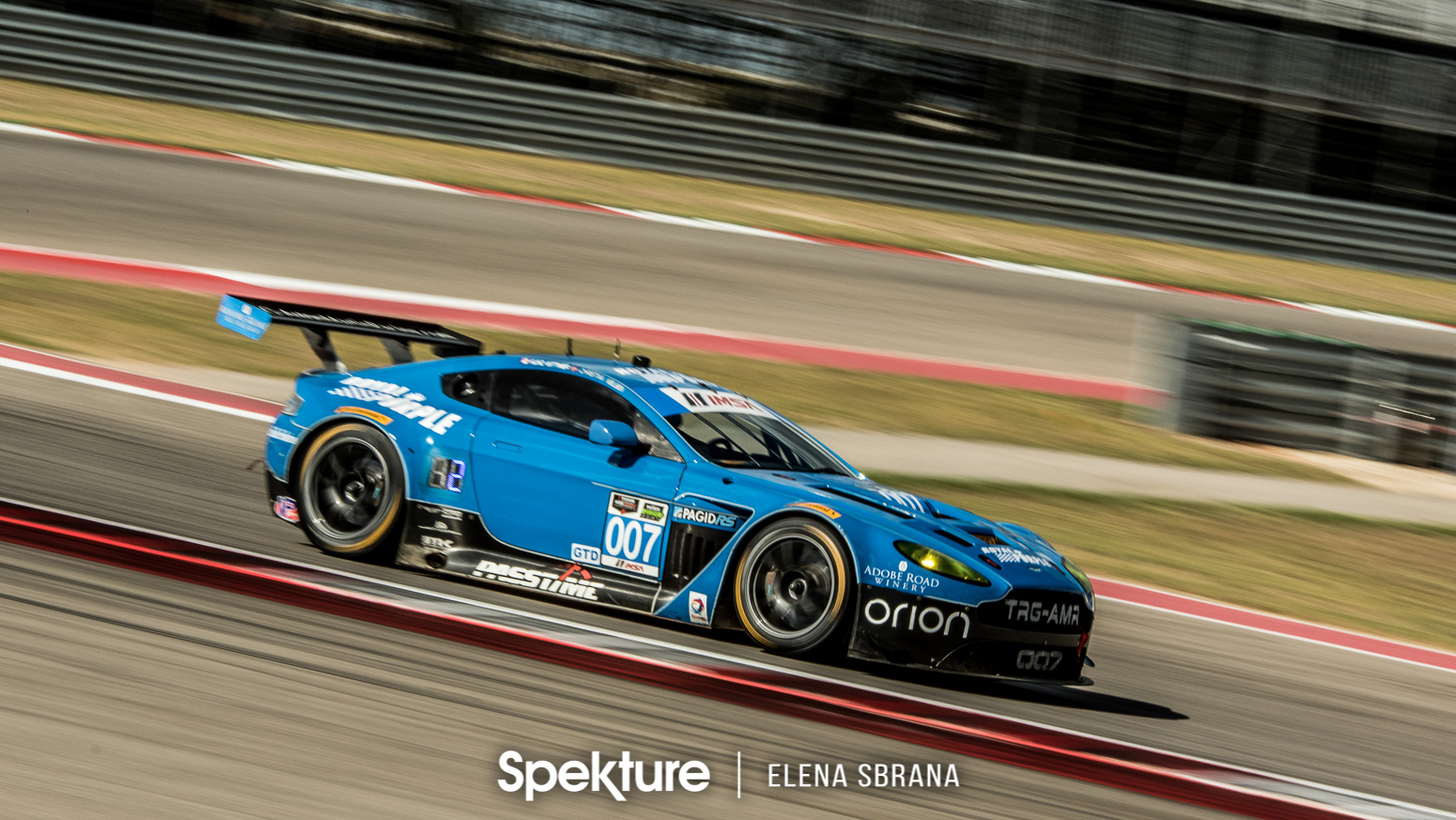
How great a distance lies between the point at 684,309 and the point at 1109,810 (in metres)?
10.0

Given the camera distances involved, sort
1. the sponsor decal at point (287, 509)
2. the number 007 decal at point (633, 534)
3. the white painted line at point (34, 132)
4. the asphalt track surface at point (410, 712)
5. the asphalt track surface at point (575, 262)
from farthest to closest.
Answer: the white painted line at point (34, 132) → the asphalt track surface at point (575, 262) → the sponsor decal at point (287, 509) → the number 007 decal at point (633, 534) → the asphalt track surface at point (410, 712)

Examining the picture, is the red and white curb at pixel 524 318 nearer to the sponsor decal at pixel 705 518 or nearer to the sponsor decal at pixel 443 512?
the sponsor decal at pixel 443 512

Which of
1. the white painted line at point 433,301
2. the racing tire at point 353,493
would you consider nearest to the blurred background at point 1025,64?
the white painted line at point 433,301

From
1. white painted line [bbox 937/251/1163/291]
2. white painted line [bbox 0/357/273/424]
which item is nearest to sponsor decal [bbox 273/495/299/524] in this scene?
white painted line [bbox 0/357/273/424]

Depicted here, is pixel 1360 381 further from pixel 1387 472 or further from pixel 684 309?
pixel 684 309

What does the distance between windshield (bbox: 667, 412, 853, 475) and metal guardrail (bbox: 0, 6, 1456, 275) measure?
12.5 m

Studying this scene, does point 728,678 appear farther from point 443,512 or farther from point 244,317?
point 244,317

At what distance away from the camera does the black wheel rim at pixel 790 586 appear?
6285 millimetres

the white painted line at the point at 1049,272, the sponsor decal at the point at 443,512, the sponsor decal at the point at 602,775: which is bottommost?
the sponsor decal at the point at 602,775

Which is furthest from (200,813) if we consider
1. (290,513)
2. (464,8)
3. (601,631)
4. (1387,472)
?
(464,8)

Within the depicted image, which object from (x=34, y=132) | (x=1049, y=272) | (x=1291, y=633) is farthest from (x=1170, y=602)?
(x=34, y=132)

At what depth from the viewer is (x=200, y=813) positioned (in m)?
4.10

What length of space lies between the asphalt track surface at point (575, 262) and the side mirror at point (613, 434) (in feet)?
24.6

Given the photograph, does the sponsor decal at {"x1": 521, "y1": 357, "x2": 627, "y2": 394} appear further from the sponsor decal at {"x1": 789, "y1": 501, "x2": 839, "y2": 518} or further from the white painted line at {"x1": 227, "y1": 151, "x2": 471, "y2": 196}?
the white painted line at {"x1": 227, "y1": 151, "x2": 471, "y2": 196}
